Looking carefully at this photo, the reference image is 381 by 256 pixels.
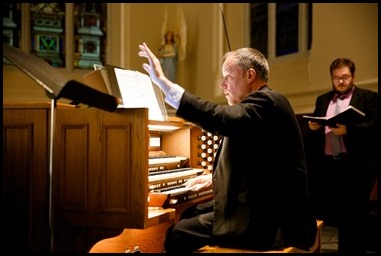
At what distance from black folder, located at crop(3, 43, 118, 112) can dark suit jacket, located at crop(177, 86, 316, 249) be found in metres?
0.39

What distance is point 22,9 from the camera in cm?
898

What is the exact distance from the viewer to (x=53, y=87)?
7.26 feet

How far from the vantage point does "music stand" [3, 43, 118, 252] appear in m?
2.18

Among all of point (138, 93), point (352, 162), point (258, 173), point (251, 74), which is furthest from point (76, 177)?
point (352, 162)

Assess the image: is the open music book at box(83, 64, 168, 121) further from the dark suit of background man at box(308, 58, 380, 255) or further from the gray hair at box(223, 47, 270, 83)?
the dark suit of background man at box(308, 58, 380, 255)

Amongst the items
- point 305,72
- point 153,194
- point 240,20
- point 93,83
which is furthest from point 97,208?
point 240,20

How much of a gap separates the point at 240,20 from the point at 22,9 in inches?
162

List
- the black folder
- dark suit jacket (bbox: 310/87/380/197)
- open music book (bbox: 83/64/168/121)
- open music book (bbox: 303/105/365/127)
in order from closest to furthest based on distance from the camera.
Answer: the black folder
open music book (bbox: 83/64/168/121)
open music book (bbox: 303/105/365/127)
dark suit jacket (bbox: 310/87/380/197)

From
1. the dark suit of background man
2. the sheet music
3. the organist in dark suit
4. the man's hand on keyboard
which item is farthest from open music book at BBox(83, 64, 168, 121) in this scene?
the dark suit of background man

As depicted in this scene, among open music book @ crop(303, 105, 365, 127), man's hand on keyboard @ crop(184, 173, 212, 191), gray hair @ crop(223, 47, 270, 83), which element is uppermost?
gray hair @ crop(223, 47, 270, 83)

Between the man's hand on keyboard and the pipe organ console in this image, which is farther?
the man's hand on keyboard

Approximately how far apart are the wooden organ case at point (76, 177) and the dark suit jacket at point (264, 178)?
1.39ft

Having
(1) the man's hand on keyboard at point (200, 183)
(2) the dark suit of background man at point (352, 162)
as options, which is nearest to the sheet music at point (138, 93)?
(1) the man's hand on keyboard at point (200, 183)

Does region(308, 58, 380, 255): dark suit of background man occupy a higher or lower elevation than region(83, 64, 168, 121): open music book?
lower
